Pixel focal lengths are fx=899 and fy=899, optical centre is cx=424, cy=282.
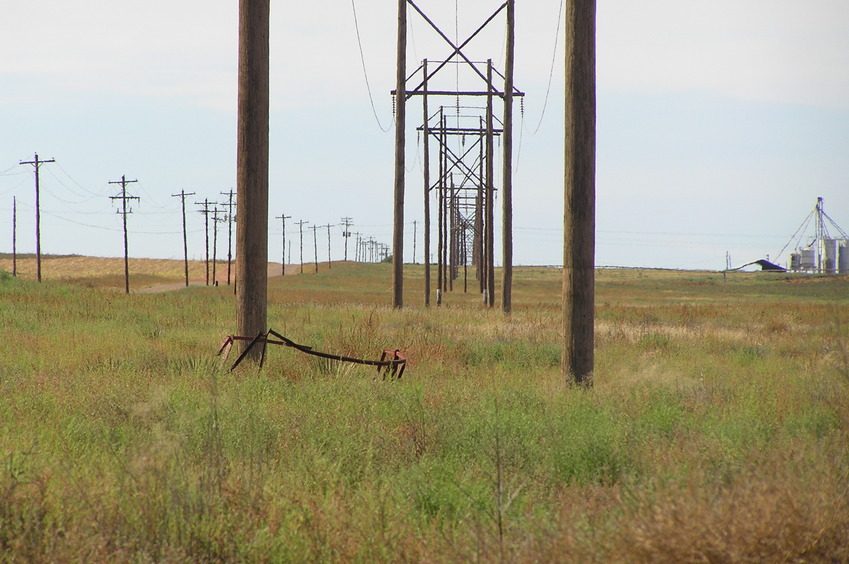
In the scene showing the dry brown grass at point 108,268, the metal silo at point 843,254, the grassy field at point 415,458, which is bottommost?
the grassy field at point 415,458

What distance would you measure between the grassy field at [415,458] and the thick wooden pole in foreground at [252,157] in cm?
84

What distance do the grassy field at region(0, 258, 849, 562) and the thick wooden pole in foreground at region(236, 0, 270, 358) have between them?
84 centimetres

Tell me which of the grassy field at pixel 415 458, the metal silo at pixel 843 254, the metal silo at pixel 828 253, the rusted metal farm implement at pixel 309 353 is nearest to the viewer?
the grassy field at pixel 415 458

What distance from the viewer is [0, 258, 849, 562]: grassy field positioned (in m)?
3.76

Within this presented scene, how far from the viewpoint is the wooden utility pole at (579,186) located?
8.85 meters

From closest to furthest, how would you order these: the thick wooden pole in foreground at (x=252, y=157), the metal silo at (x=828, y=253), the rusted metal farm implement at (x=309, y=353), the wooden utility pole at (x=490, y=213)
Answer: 1. the rusted metal farm implement at (x=309, y=353)
2. the thick wooden pole in foreground at (x=252, y=157)
3. the wooden utility pole at (x=490, y=213)
4. the metal silo at (x=828, y=253)

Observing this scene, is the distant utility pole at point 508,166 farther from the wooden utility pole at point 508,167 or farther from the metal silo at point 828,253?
the metal silo at point 828,253

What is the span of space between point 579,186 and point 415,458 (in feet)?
13.3

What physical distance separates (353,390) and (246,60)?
410 centimetres

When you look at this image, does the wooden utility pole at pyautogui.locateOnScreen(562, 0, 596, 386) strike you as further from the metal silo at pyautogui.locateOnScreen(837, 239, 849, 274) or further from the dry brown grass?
the metal silo at pyautogui.locateOnScreen(837, 239, 849, 274)

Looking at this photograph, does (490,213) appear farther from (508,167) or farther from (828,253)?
(828,253)

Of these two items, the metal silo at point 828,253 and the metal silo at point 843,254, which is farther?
the metal silo at point 828,253

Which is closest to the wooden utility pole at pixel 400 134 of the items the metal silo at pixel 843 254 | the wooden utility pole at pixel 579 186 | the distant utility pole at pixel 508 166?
the distant utility pole at pixel 508 166

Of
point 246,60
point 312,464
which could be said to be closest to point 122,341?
point 246,60
